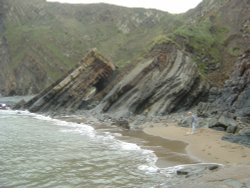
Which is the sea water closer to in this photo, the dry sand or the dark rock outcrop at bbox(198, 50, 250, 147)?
the dry sand

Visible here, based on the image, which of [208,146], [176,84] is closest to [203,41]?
[176,84]

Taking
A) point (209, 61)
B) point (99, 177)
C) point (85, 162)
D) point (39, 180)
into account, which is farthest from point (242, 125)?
point (209, 61)

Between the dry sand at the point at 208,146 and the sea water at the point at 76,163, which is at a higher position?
the dry sand at the point at 208,146

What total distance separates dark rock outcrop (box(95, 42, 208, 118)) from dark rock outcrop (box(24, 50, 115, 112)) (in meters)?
10.4

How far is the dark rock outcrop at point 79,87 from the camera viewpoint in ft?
219

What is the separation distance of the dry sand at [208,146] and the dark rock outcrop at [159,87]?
12.6 metres

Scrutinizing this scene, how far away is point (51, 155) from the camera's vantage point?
23.8 m

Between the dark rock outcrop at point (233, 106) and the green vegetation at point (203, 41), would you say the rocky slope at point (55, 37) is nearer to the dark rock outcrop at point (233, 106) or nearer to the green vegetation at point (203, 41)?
the green vegetation at point (203, 41)

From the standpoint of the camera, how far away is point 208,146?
24.6 m

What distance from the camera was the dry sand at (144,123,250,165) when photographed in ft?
67.3

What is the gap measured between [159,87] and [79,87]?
20.7 meters

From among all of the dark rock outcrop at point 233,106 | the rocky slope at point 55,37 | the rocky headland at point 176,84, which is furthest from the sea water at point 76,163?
the rocky slope at point 55,37

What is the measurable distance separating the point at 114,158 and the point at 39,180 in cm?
585

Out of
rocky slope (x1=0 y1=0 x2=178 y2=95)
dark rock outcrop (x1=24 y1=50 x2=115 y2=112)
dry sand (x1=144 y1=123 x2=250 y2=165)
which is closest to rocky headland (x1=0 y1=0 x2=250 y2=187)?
dark rock outcrop (x1=24 y1=50 x2=115 y2=112)
